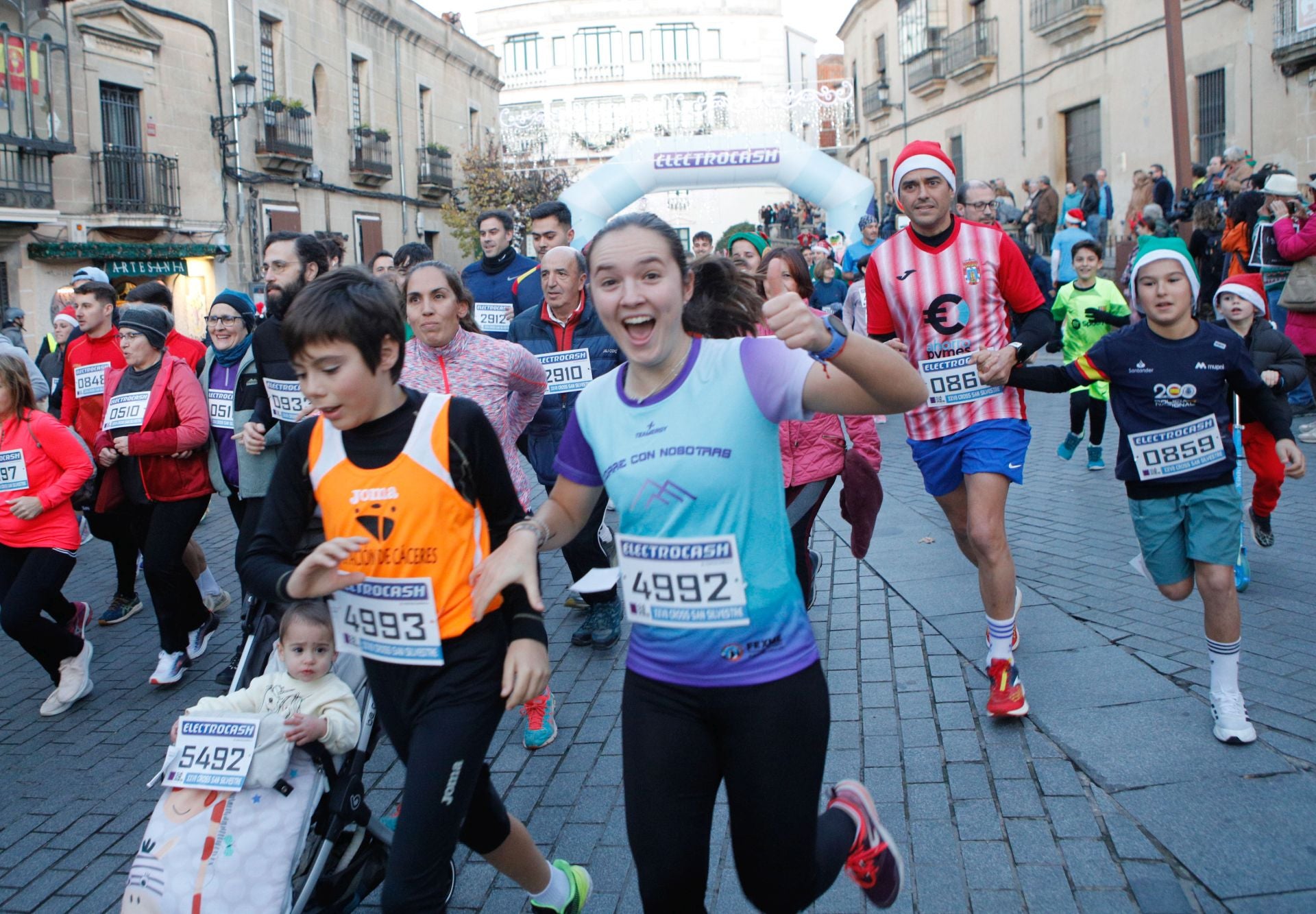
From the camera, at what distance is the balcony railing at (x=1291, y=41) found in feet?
53.3

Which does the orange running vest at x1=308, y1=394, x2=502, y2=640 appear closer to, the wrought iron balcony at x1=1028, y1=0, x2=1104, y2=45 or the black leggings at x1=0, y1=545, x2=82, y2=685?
the black leggings at x1=0, y1=545, x2=82, y2=685

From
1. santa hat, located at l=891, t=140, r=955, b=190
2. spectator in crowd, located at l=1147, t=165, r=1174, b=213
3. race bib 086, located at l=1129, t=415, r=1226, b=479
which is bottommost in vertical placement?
race bib 086, located at l=1129, t=415, r=1226, b=479

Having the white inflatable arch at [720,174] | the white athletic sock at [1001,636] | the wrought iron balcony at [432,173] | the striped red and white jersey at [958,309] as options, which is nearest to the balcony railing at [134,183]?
the white inflatable arch at [720,174]

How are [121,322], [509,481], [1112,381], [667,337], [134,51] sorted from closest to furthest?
[667,337] → [509,481] → [1112,381] → [121,322] → [134,51]

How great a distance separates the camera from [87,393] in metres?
7.05

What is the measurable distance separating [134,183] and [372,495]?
2112cm

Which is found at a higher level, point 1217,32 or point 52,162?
point 1217,32

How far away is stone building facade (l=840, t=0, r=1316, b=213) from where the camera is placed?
698 inches

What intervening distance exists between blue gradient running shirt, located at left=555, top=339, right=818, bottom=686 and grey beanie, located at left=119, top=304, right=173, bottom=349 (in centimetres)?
434

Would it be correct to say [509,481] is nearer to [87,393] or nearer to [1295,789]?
[1295,789]

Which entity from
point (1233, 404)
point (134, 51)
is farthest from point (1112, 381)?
point (134, 51)

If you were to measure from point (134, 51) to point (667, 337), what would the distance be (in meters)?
22.1

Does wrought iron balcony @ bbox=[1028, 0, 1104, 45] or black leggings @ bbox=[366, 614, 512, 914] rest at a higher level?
wrought iron balcony @ bbox=[1028, 0, 1104, 45]

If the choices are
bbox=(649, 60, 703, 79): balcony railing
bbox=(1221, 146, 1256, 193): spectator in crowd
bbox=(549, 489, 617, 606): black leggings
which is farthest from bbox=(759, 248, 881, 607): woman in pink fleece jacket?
bbox=(649, 60, 703, 79): balcony railing
